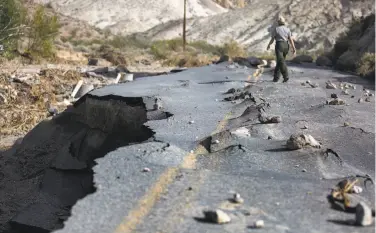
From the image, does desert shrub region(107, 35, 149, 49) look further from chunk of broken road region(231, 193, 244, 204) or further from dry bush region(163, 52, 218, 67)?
chunk of broken road region(231, 193, 244, 204)

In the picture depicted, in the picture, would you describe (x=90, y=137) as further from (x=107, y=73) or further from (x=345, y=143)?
(x=107, y=73)

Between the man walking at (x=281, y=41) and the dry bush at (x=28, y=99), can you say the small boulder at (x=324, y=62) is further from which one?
the dry bush at (x=28, y=99)

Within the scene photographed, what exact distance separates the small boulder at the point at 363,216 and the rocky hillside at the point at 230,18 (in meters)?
39.3

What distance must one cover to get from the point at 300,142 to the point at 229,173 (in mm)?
938

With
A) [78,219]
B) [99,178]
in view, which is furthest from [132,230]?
[99,178]

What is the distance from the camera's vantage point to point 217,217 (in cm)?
289

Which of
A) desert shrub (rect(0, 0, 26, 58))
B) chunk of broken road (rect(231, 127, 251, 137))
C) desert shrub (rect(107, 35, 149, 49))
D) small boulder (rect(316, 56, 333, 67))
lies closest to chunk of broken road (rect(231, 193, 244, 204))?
chunk of broken road (rect(231, 127, 251, 137))

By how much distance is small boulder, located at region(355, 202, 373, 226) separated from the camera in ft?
9.34

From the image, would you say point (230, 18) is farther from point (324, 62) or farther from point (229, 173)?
point (229, 173)

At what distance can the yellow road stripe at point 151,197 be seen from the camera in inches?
110

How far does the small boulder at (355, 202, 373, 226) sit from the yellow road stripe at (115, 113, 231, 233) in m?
1.20

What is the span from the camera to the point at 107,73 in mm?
15953

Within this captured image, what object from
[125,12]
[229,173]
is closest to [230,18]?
[125,12]

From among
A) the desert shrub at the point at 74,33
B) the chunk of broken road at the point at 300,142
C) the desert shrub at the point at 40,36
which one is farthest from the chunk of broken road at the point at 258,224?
the desert shrub at the point at 74,33
